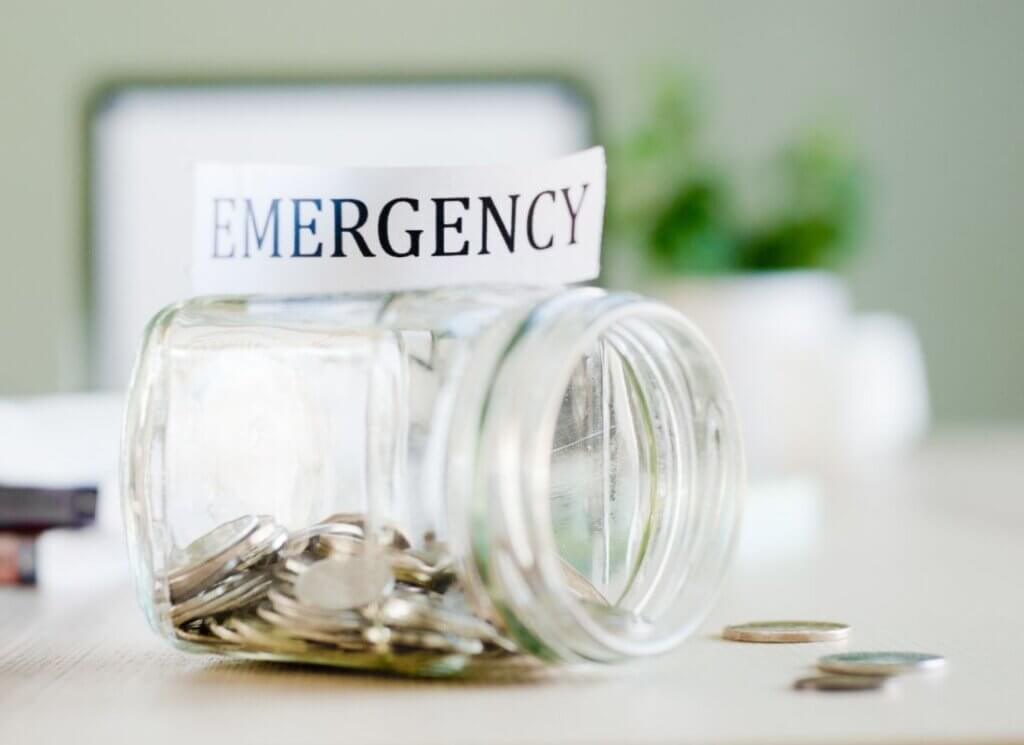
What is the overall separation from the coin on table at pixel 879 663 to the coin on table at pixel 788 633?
0.17 ft

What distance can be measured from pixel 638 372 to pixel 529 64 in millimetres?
2014

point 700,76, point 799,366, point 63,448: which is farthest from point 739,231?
point 63,448

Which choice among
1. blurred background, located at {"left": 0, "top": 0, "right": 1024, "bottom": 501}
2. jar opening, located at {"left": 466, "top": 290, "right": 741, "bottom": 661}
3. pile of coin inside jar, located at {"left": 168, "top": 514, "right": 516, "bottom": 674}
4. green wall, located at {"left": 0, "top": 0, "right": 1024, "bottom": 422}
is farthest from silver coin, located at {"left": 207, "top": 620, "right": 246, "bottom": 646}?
green wall, located at {"left": 0, "top": 0, "right": 1024, "bottom": 422}

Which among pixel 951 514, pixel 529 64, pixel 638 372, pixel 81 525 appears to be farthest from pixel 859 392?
pixel 638 372

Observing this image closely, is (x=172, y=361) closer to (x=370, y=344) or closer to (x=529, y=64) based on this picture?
(x=370, y=344)

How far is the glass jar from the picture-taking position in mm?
424

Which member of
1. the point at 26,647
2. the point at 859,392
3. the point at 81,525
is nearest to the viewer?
the point at 26,647

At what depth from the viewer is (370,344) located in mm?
470

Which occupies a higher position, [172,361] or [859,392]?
[172,361]

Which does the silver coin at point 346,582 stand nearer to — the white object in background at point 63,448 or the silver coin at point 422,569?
the silver coin at point 422,569

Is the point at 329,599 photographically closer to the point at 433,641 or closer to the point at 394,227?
the point at 433,641

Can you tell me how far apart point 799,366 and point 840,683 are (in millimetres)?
1375

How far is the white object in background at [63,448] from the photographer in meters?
0.84

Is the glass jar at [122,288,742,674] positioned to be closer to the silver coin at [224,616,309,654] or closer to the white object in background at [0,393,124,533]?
the silver coin at [224,616,309,654]
